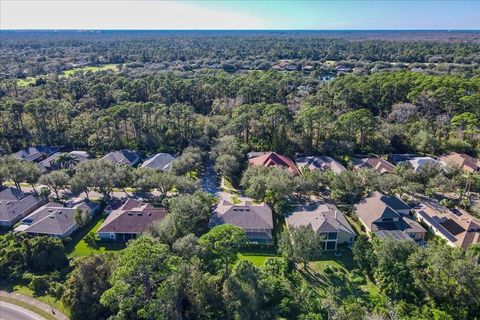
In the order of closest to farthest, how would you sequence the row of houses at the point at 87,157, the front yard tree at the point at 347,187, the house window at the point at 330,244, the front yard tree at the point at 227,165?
the house window at the point at 330,244 < the front yard tree at the point at 347,187 < the front yard tree at the point at 227,165 < the row of houses at the point at 87,157

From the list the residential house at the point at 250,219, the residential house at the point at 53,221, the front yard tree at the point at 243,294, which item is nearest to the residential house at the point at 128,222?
the residential house at the point at 53,221

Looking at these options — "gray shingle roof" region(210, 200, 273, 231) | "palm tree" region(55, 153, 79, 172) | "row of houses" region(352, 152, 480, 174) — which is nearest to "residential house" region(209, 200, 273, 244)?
"gray shingle roof" region(210, 200, 273, 231)

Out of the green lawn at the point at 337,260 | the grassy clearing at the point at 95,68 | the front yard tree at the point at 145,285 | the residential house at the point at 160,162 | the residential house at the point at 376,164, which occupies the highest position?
the front yard tree at the point at 145,285

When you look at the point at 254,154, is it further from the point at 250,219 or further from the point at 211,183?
the point at 250,219

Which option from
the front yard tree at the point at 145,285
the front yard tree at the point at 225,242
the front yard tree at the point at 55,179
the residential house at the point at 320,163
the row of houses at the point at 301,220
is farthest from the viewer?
the residential house at the point at 320,163

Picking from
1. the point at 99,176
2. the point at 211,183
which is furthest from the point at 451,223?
the point at 99,176

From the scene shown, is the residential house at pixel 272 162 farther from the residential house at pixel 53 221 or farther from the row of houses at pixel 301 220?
the residential house at pixel 53 221

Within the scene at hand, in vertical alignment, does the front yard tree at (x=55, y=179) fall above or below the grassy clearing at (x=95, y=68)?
below
